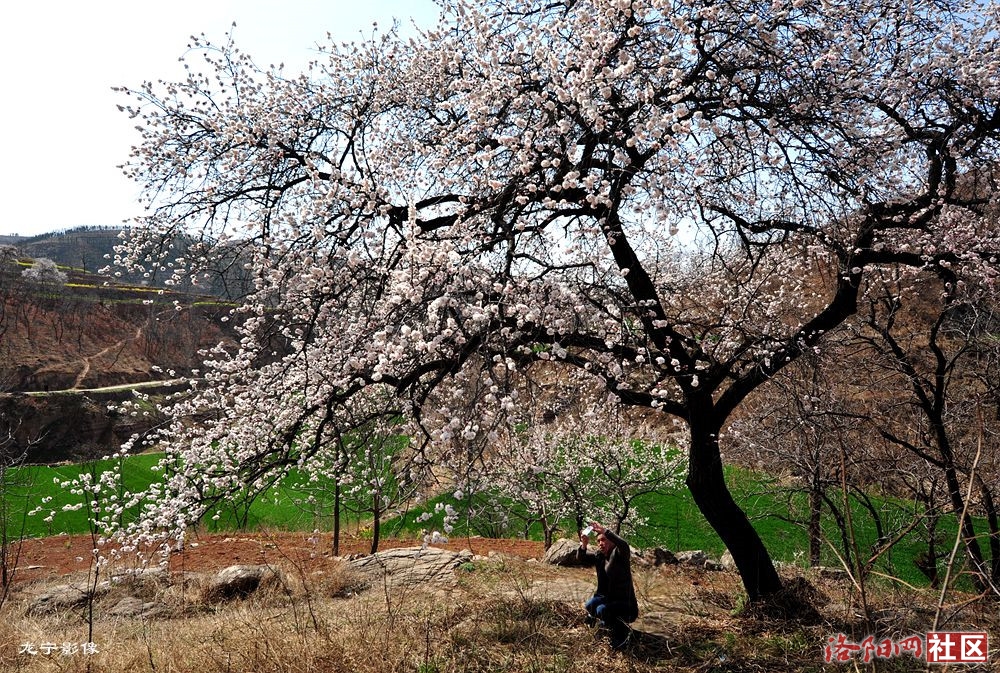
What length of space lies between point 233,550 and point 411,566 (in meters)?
4.74

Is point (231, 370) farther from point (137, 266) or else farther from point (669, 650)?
point (669, 650)

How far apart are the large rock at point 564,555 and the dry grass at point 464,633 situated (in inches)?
51.8

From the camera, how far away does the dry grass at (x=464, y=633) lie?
4.40 m

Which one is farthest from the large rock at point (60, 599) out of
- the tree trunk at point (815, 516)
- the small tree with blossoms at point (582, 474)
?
the tree trunk at point (815, 516)

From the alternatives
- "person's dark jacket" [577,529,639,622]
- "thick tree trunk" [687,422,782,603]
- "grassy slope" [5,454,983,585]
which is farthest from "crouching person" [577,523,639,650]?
"grassy slope" [5,454,983,585]

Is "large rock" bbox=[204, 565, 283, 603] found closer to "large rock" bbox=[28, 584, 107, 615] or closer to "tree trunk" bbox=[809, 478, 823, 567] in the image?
"large rock" bbox=[28, 584, 107, 615]

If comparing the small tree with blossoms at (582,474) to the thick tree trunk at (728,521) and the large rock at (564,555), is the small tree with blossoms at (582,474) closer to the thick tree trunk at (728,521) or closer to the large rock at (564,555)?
the large rock at (564,555)

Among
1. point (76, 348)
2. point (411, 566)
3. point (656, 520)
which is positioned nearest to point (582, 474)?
point (656, 520)

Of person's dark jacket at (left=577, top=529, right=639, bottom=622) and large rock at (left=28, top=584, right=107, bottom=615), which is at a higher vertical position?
person's dark jacket at (left=577, top=529, right=639, bottom=622)

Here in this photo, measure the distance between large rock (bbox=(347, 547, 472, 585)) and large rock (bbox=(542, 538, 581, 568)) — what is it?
1295 mm

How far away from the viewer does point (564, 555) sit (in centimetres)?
857

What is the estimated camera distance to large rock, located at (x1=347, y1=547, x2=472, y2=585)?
756 centimetres

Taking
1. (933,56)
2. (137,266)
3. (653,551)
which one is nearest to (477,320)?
(137,266)

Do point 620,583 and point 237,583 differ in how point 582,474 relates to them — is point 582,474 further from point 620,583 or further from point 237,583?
point 620,583
